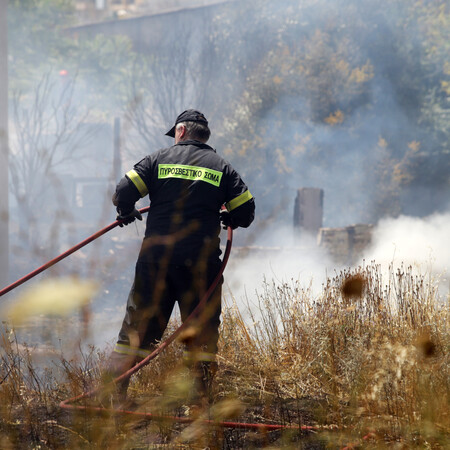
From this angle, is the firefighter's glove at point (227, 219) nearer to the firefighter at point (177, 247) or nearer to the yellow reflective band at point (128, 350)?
the firefighter at point (177, 247)

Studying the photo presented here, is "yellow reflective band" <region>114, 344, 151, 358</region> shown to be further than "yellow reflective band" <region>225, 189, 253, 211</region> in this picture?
No

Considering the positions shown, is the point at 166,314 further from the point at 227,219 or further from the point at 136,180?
the point at 136,180

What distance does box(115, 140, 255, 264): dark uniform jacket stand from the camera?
4.01 meters

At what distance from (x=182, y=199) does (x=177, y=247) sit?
1.01 ft

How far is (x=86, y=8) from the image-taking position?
1465 inches

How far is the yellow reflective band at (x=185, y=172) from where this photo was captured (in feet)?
13.3

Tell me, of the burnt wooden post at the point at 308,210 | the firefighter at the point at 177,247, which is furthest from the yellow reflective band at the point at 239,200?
the burnt wooden post at the point at 308,210

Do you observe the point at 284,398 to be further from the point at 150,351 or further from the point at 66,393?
the point at 66,393

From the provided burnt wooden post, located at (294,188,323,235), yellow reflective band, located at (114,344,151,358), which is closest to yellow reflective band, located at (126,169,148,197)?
yellow reflective band, located at (114,344,151,358)

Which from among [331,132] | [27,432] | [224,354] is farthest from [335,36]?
[27,432]

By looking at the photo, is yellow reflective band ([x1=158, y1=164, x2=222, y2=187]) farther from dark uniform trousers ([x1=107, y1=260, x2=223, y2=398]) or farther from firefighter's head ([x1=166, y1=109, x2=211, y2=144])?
dark uniform trousers ([x1=107, y1=260, x2=223, y2=398])

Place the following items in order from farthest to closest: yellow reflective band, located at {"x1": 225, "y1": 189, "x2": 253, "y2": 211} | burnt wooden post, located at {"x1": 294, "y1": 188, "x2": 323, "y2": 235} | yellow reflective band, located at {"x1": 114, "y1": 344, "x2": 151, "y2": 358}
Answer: burnt wooden post, located at {"x1": 294, "y1": 188, "x2": 323, "y2": 235}, yellow reflective band, located at {"x1": 225, "y1": 189, "x2": 253, "y2": 211}, yellow reflective band, located at {"x1": 114, "y1": 344, "x2": 151, "y2": 358}

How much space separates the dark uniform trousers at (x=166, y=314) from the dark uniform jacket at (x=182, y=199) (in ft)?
0.27

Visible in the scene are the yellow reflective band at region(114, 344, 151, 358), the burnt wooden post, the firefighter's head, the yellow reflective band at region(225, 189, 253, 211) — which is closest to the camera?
the yellow reflective band at region(114, 344, 151, 358)
